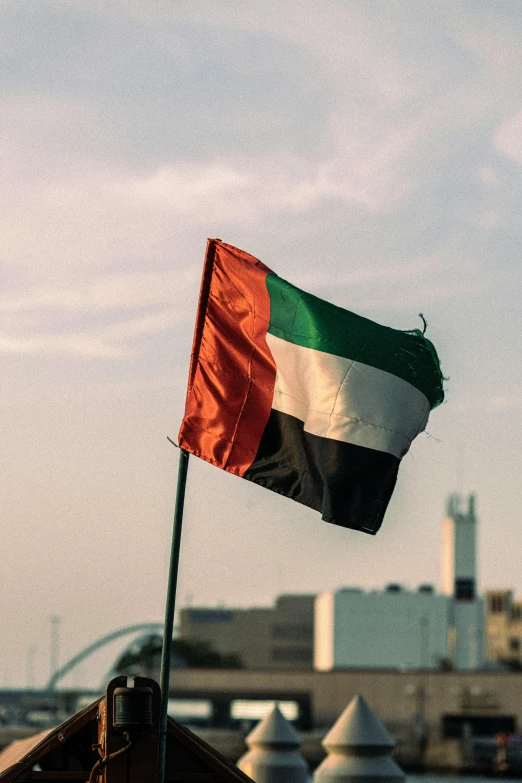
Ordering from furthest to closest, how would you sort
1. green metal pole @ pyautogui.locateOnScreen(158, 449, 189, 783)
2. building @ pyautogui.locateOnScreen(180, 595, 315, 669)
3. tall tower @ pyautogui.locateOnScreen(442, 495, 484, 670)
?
building @ pyautogui.locateOnScreen(180, 595, 315, 669) < tall tower @ pyautogui.locateOnScreen(442, 495, 484, 670) < green metal pole @ pyautogui.locateOnScreen(158, 449, 189, 783)

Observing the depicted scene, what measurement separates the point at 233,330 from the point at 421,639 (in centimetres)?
15381

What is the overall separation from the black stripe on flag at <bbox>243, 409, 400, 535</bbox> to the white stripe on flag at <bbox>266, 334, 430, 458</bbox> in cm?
10

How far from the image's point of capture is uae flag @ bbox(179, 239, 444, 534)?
13750mm

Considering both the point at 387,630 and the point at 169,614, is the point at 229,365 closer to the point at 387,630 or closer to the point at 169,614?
the point at 169,614

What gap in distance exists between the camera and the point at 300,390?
14094 millimetres

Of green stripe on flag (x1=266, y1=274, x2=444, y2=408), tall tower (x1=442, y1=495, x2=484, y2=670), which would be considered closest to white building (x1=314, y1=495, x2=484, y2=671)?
tall tower (x1=442, y1=495, x2=484, y2=670)

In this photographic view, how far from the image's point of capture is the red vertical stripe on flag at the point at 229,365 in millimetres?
13930

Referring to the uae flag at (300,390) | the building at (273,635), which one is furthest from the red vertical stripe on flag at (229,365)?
the building at (273,635)

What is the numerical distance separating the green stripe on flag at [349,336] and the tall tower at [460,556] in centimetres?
14903

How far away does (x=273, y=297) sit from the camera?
14.2 m

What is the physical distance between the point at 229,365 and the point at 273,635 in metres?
183

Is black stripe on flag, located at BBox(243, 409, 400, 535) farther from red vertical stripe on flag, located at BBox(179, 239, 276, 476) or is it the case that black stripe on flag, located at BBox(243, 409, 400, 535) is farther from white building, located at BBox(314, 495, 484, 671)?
white building, located at BBox(314, 495, 484, 671)

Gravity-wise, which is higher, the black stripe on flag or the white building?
the white building

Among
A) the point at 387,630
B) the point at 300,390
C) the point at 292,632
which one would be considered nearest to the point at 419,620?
the point at 387,630
